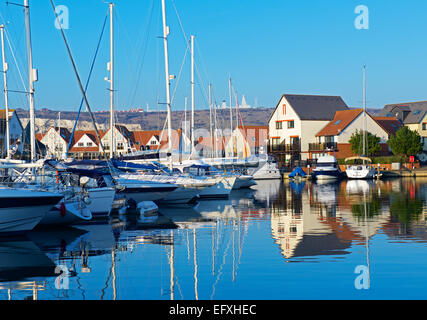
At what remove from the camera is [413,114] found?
112 metres

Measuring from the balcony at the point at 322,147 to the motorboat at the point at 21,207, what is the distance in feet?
249

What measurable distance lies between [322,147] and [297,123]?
6.46 meters

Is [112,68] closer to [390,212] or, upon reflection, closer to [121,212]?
[121,212]

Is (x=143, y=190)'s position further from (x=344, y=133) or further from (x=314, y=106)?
(x=314, y=106)

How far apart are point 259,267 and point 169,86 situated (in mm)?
24260

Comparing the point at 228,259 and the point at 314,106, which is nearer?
the point at 228,259

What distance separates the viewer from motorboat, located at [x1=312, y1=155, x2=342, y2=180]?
249 ft

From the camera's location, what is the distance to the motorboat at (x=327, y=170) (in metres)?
75.8

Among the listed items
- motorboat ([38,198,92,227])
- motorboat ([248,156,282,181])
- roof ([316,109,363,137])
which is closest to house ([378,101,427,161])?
roof ([316,109,363,137])

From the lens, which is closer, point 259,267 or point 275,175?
point 259,267

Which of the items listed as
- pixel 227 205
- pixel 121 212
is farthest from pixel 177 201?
pixel 121 212

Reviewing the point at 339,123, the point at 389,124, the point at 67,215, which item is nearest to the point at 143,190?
the point at 67,215

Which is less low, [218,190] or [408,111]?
[408,111]

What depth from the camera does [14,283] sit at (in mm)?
15734
